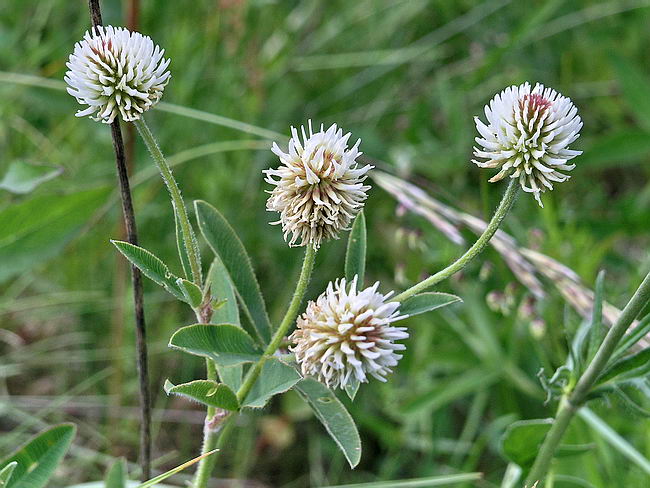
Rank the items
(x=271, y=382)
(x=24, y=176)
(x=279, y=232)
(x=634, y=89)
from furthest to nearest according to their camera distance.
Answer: (x=634, y=89) < (x=279, y=232) < (x=24, y=176) < (x=271, y=382)

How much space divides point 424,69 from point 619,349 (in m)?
1.63

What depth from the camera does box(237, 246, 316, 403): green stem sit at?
72 cm

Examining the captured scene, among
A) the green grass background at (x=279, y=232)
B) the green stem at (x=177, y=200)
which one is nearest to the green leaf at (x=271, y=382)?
the green stem at (x=177, y=200)

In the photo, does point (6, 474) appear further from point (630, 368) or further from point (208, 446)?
point (630, 368)

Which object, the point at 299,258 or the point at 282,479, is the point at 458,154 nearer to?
the point at 299,258

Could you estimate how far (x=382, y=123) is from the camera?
7.54 ft

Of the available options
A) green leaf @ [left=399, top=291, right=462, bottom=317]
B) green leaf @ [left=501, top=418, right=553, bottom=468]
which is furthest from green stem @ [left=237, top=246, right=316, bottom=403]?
green leaf @ [left=501, top=418, right=553, bottom=468]

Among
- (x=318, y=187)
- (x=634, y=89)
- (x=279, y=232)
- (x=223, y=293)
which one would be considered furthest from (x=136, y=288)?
(x=634, y=89)

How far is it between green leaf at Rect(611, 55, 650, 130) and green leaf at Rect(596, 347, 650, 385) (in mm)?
1414

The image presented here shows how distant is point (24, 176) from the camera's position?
1.23 m

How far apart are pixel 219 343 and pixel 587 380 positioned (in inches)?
15.5

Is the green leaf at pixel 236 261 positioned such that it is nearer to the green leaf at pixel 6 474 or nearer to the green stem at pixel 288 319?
the green stem at pixel 288 319

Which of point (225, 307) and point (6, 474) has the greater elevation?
point (225, 307)

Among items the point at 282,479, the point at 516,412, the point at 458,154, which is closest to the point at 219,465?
the point at 282,479
